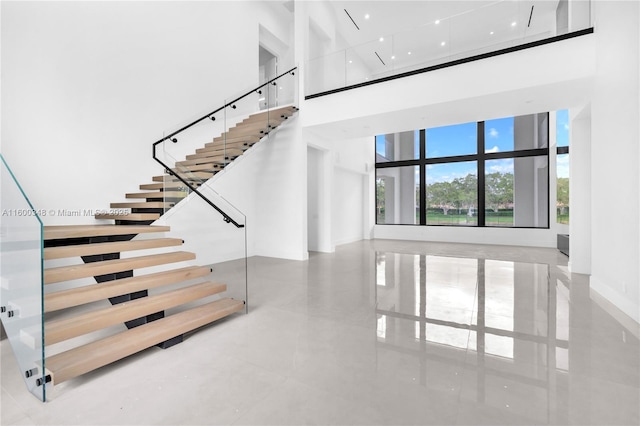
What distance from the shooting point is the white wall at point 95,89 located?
4141mm

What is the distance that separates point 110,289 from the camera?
287 cm

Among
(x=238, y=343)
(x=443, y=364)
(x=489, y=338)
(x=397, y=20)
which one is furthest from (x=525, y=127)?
(x=238, y=343)

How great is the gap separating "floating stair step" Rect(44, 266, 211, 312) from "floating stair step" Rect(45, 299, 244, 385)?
1.27ft

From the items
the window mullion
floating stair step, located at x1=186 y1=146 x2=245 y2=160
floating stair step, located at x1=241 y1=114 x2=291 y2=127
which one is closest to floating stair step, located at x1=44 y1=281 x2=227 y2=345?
floating stair step, located at x1=186 y1=146 x2=245 y2=160

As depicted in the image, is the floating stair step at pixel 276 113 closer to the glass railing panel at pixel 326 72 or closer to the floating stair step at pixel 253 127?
the floating stair step at pixel 253 127

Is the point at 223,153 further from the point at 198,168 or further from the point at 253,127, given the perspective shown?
the point at 253,127

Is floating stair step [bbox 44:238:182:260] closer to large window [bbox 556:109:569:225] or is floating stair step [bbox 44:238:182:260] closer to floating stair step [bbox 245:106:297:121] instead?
floating stair step [bbox 245:106:297:121]

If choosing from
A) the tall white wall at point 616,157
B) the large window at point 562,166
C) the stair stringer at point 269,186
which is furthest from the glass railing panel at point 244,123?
the large window at point 562,166

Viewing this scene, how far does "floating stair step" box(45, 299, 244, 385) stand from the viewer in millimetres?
2188

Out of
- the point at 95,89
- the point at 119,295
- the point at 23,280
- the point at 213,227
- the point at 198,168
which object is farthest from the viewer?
the point at 198,168

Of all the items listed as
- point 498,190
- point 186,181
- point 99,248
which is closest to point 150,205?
point 186,181

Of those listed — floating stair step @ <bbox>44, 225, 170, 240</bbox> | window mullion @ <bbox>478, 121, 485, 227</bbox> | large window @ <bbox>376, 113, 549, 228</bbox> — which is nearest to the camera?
floating stair step @ <bbox>44, 225, 170, 240</bbox>

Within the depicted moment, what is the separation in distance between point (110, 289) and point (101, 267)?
32 centimetres

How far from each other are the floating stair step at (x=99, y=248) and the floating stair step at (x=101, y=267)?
0.12 m
